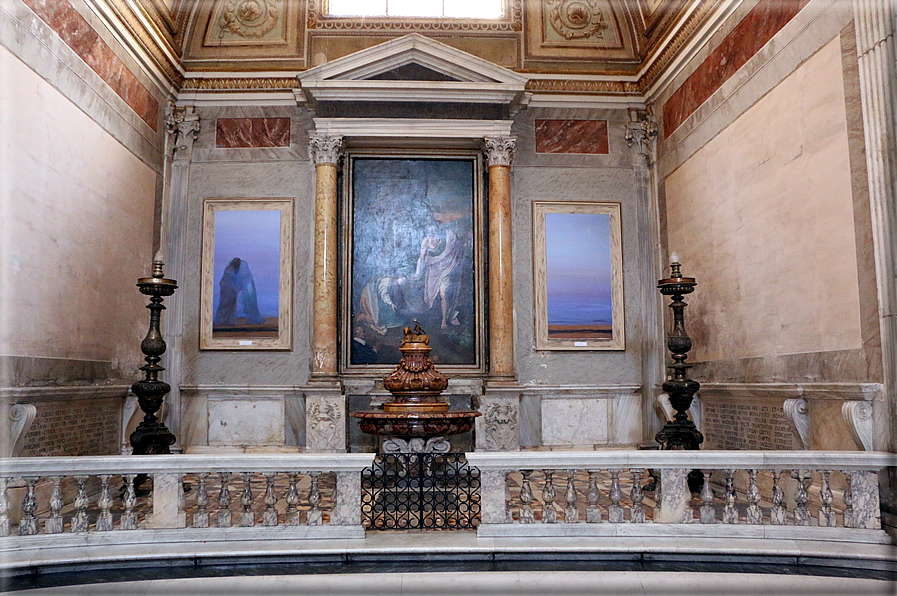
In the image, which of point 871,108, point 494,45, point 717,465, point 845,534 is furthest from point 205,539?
point 494,45

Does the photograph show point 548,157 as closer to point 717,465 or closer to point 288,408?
point 288,408

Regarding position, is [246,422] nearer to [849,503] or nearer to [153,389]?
[153,389]

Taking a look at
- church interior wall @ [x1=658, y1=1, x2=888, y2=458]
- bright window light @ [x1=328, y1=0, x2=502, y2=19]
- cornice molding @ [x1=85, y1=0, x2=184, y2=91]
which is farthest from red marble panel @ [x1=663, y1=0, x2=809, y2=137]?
cornice molding @ [x1=85, y1=0, x2=184, y2=91]

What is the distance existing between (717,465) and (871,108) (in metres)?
3.01

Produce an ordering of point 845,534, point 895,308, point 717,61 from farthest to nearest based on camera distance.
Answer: point 717,61 → point 895,308 → point 845,534

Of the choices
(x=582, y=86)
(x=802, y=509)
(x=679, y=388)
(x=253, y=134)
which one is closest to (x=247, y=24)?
(x=253, y=134)

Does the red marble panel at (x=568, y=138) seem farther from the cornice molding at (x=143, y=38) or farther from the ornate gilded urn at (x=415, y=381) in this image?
the cornice molding at (x=143, y=38)

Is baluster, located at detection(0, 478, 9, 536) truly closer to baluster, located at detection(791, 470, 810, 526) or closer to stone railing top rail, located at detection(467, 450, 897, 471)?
stone railing top rail, located at detection(467, 450, 897, 471)

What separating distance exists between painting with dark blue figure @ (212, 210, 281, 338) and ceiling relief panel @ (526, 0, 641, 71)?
174 inches

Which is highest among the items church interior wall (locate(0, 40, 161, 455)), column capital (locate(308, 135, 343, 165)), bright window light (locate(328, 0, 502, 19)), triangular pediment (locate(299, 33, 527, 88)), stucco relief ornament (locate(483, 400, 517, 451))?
bright window light (locate(328, 0, 502, 19))

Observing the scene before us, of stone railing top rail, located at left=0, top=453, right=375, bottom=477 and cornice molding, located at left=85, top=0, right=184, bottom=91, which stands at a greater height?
cornice molding, located at left=85, top=0, right=184, bottom=91

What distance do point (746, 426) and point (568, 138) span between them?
4.88m

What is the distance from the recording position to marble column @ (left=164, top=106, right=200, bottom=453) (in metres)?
10.1

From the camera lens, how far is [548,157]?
1077cm
